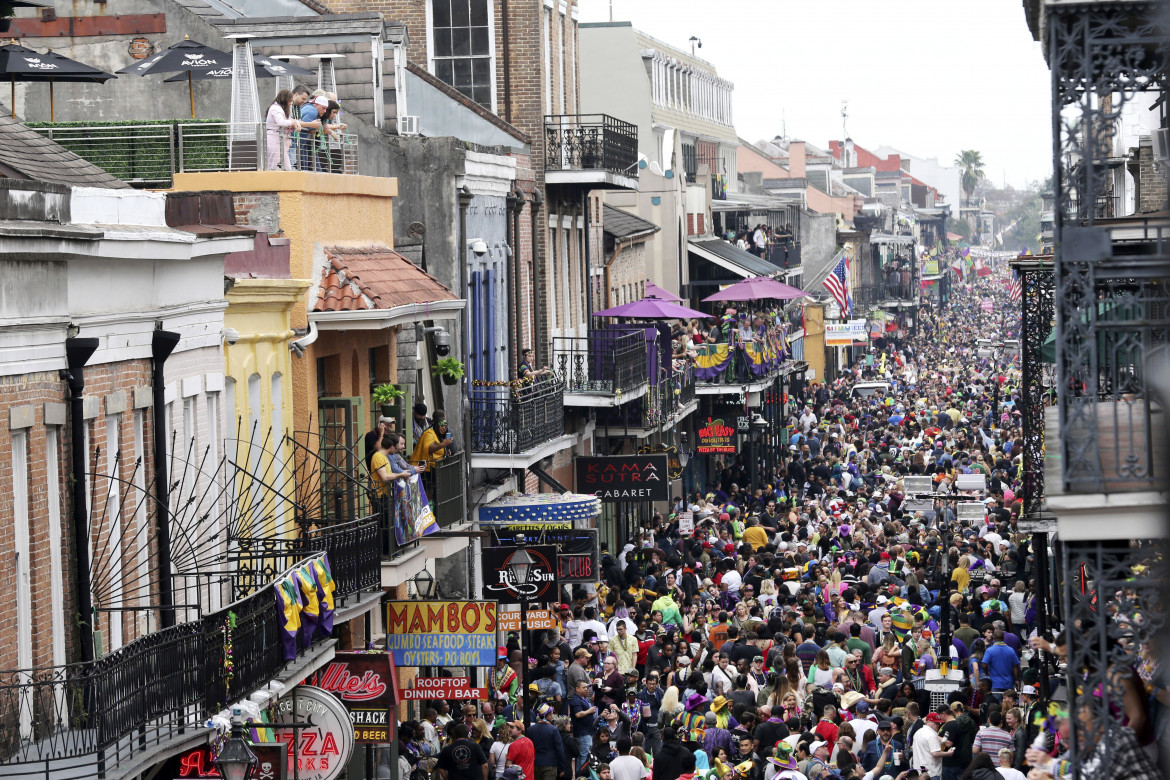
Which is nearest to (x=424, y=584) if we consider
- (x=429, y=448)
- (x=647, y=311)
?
(x=429, y=448)

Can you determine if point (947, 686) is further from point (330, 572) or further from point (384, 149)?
point (384, 149)

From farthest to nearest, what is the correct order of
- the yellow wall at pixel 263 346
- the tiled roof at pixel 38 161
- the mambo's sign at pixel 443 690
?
the mambo's sign at pixel 443 690 < the yellow wall at pixel 263 346 < the tiled roof at pixel 38 161

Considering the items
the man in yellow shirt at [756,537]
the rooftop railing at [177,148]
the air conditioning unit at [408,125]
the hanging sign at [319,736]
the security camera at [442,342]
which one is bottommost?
the man in yellow shirt at [756,537]

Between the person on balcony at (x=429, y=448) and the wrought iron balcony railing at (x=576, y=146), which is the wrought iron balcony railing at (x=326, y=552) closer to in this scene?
the person on balcony at (x=429, y=448)

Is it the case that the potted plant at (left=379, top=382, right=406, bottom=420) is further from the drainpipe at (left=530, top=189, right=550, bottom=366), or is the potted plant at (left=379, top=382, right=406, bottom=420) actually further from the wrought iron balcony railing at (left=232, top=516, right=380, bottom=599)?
the drainpipe at (left=530, top=189, right=550, bottom=366)

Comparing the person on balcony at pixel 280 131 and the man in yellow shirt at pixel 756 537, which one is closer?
the person on balcony at pixel 280 131

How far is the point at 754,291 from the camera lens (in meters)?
44.8

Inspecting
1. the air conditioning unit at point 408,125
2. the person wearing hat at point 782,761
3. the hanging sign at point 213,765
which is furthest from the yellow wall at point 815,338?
the hanging sign at point 213,765

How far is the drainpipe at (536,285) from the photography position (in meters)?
30.7

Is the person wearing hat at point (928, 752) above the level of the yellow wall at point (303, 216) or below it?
below

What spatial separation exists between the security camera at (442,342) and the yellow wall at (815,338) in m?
51.6

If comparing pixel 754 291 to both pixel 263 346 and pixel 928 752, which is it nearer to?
pixel 263 346

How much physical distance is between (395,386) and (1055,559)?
24.2 ft

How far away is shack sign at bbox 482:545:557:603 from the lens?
71.6 feet
